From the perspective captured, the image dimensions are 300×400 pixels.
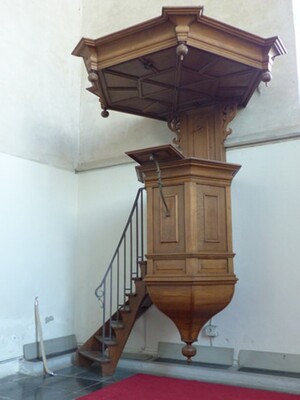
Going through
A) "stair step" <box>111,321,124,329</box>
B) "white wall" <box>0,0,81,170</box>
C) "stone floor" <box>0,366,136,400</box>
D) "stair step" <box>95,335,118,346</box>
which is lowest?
"stone floor" <box>0,366,136,400</box>

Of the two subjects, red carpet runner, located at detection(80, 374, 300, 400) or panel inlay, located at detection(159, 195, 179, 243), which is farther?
panel inlay, located at detection(159, 195, 179, 243)

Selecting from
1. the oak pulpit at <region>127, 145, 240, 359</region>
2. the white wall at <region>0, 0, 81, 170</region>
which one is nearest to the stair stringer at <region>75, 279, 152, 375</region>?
the oak pulpit at <region>127, 145, 240, 359</region>

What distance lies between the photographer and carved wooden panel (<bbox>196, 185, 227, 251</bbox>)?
369 centimetres

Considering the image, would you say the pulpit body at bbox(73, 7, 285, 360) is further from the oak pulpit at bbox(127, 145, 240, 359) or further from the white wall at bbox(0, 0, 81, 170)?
the white wall at bbox(0, 0, 81, 170)

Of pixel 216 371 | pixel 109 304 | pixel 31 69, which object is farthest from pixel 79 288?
pixel 31 69

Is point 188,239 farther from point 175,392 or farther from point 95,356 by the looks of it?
point 95,356

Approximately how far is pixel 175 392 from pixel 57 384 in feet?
4.02

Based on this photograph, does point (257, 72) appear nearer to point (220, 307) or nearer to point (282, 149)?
point (282, 149)

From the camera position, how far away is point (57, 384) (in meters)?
4.07

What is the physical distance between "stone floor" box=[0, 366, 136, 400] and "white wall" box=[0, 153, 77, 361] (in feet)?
1.34

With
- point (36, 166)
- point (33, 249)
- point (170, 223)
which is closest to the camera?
point (170, 223)

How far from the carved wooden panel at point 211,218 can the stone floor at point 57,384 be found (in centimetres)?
171

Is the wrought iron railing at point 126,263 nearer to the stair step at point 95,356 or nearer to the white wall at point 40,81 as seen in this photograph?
the stair step at point 95,356

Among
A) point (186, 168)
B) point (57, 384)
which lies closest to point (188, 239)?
point (186, 168)
